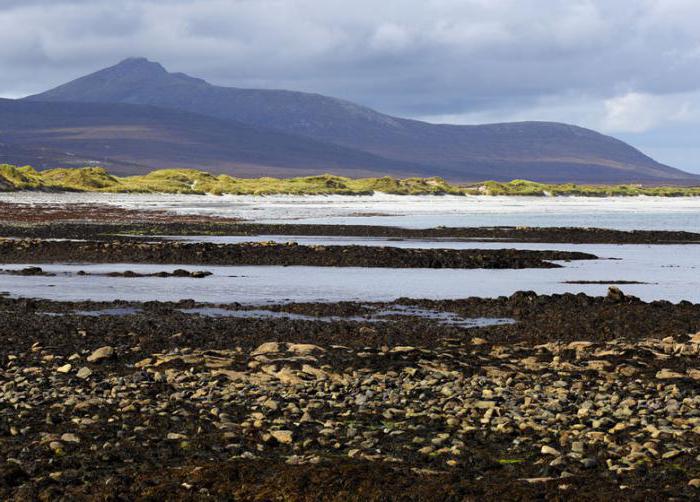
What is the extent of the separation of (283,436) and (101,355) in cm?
570

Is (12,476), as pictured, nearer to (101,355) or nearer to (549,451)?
(549,451)

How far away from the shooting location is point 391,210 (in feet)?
345

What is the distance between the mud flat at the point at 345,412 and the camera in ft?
34.7

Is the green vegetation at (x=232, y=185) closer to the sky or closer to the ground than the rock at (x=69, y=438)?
closer to the sky

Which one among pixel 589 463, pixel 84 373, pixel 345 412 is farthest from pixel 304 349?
pixel 589 463

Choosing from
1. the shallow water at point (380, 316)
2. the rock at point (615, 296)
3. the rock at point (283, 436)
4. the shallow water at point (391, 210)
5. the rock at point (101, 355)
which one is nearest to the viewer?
the rock at point (283, 436)

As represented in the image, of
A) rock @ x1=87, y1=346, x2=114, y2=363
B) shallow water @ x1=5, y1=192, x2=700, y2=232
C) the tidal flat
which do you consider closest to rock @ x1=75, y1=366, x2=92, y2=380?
the tidal flat

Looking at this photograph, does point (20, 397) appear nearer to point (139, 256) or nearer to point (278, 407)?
point (278, 407)

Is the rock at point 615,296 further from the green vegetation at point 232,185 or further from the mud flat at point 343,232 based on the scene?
the green vegetation at point 232,185

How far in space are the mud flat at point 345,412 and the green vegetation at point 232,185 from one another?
313ft

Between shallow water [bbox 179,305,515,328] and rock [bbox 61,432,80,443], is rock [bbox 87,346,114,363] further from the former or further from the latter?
shallow water [bbox 179,305,515,328]

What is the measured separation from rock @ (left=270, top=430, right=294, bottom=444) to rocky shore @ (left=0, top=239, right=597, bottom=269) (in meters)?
26.4

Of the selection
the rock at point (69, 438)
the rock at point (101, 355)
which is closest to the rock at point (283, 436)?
the rock at point (69, 438)

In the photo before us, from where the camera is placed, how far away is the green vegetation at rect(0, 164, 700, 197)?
397ft
